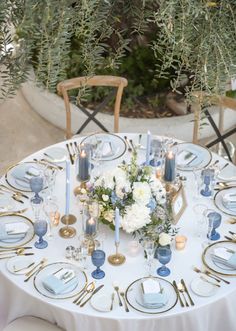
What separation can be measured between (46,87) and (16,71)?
0.31 feet

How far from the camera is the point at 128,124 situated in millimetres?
4742

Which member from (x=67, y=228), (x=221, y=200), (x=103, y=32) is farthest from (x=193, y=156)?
(x=103, y=32)

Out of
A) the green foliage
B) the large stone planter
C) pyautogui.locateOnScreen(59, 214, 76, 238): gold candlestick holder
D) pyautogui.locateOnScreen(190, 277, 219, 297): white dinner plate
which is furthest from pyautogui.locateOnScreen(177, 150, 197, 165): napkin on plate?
the green foliage

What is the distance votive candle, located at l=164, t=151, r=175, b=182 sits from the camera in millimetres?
3023

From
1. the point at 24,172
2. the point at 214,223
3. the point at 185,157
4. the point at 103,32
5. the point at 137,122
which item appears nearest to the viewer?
the point at 103,32

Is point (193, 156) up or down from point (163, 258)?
up

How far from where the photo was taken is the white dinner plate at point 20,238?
2.84 meters

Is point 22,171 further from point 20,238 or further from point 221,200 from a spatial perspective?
point 221,200

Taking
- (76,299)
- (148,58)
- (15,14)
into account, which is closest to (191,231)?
(76,299)

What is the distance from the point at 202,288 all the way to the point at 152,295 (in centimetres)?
23

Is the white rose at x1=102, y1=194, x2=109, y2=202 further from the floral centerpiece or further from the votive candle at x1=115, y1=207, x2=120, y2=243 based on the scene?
the votive candle at x1=115, y1=207, x2=120, y2=243

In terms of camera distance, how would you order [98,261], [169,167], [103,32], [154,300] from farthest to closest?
1. [169,167]
2. [98,261]
3. [154,300]
4. [103,32]

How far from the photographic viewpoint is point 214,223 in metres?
2.83

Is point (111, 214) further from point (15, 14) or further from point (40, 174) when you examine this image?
point (15, 14)
